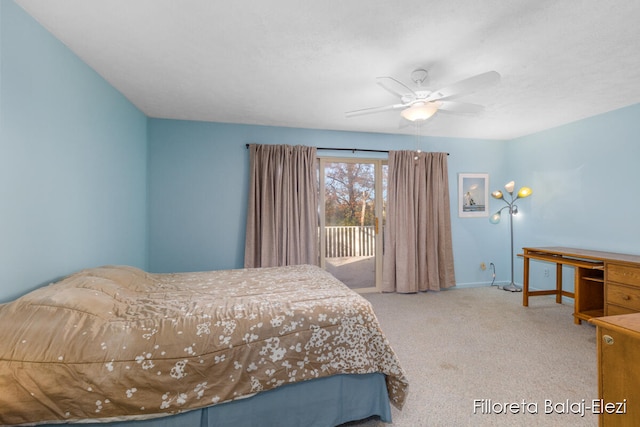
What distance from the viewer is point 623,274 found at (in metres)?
2.63

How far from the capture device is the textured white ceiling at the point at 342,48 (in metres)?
1.66

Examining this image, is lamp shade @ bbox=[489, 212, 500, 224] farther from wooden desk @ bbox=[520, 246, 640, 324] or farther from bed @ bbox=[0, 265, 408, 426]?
bed @ bbox=[0, 265, 408, 426]

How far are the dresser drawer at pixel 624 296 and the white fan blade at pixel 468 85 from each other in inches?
96.0

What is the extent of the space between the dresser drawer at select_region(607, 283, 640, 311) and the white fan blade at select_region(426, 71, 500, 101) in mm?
2437

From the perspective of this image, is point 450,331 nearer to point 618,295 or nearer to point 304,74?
point 618,295

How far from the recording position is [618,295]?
2.66 meters

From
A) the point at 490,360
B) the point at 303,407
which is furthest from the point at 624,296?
the point at 303,407

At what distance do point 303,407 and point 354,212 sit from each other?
10.3 feet

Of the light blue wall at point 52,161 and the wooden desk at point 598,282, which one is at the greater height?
the light blue wall at point 52,161

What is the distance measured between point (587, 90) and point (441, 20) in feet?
7.23

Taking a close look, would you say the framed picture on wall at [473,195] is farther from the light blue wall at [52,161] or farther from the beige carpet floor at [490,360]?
the light blue wall at [52,161]

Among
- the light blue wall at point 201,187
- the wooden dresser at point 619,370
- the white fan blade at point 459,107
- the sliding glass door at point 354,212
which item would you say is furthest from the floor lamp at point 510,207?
the wooden dresser at point 619,370

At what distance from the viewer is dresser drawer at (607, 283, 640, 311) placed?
2520 mm

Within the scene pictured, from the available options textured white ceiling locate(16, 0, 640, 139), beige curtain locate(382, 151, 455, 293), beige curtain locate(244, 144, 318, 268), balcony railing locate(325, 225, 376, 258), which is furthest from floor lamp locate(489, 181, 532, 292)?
beige curtain locate(244, 144, 318, 268)
